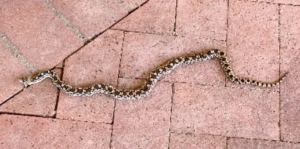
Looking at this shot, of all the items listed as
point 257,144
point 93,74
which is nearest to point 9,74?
point 93,74

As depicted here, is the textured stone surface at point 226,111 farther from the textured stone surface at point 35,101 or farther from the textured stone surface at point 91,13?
the textured stone surface at point 35,101

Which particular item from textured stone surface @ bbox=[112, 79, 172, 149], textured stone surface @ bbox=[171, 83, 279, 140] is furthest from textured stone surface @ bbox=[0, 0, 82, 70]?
textured stone surface @ bbox=[171, 83, 279, 140]

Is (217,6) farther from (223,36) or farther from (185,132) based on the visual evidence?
(185,132)

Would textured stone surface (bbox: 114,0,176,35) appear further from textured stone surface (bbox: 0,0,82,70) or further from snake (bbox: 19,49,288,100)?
textured stone surface (bbox: 0,0,82,70)

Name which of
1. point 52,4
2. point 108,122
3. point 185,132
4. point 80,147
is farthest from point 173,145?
point 52,4

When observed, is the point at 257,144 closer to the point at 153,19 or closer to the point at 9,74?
the point at 153,19
